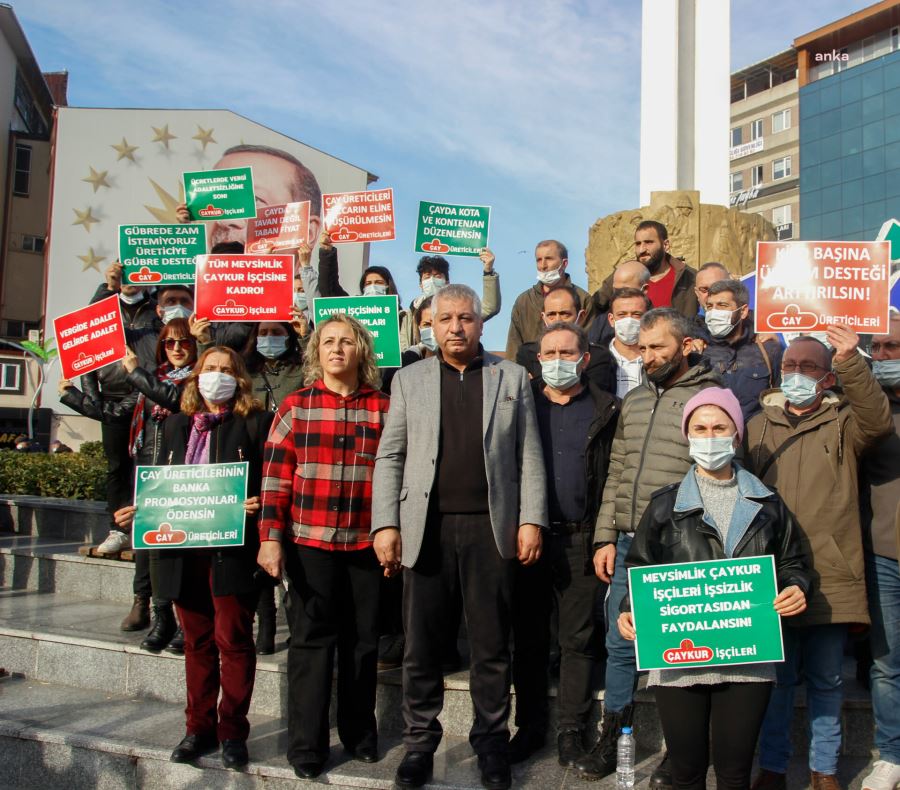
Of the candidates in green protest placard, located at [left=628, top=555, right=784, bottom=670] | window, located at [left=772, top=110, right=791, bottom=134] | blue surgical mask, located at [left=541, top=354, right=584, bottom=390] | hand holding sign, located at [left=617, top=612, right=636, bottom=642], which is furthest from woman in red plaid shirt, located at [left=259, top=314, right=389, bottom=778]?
window, located at [left=772, top=110, right=791, bottom=134]

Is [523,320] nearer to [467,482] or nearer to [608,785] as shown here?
[467,482]

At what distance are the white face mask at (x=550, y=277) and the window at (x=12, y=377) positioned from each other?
1400 inches

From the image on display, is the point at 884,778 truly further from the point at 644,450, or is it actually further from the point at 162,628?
the point at 162,628

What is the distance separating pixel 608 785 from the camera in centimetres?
420

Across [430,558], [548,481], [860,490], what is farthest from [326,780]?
[860,490]

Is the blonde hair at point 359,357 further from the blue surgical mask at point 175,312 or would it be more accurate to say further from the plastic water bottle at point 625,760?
the blue surgical mask at point 175,312

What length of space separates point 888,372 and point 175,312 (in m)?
4.78

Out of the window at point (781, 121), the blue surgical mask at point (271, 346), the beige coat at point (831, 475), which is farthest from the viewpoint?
the window at point (781, 121)

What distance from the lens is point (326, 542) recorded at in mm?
4340

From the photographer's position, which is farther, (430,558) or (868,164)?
(868,164)

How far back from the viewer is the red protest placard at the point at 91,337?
606 cm

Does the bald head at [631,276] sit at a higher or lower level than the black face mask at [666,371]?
higher

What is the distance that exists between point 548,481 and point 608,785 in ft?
4.67

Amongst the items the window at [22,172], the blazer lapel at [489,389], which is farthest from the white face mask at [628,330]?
the window at [22,172]
